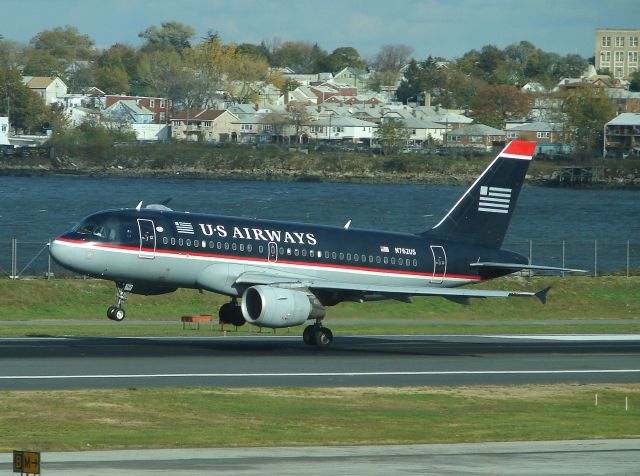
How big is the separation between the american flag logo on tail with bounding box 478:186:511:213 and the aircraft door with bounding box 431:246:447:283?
3.21 m

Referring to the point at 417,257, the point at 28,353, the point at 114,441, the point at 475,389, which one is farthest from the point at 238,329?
the point at 114,441

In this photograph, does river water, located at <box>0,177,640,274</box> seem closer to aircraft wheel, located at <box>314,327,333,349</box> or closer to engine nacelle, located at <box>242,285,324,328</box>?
aircraft wheel, located at <box>314,327,333,349</box>

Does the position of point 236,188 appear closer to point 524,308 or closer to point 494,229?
point 524,308

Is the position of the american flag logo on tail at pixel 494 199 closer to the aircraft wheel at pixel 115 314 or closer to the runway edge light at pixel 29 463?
the aircraft wheel at pixel 115 314

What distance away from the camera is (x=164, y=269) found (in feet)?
147

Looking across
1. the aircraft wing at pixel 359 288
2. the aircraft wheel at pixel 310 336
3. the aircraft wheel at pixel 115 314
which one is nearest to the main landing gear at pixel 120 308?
the aircraft wheel at pixel 115 314

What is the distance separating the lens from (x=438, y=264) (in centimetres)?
5031

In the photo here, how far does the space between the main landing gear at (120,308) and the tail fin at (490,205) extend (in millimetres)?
12272

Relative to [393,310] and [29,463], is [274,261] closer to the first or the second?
[393,310]

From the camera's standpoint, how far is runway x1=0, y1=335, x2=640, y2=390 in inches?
1467

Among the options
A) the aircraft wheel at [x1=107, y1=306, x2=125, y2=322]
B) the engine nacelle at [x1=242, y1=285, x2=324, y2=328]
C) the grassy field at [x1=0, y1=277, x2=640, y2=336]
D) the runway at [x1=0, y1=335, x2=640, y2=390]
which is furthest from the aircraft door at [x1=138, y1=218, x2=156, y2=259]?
the grassy field at [x1=0, y1=277, x2=640, y2=336]

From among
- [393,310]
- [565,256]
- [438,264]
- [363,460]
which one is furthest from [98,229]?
[565,256]

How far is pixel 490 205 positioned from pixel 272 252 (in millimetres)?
10284

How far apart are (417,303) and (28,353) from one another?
2628 centimetres
